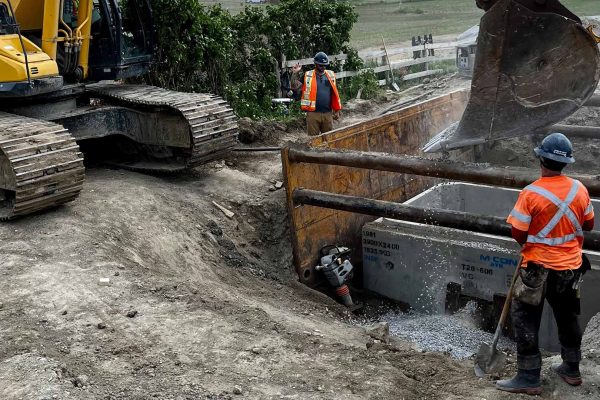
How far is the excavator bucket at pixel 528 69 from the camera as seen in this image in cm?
771

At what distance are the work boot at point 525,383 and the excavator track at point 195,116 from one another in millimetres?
5305

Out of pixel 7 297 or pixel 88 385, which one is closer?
pixel 88 385

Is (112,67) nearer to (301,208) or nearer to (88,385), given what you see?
(301,208)

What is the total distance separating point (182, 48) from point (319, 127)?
2.79 m

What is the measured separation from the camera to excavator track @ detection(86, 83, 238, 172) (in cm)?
975

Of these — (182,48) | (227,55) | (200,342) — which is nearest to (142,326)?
(200,342)

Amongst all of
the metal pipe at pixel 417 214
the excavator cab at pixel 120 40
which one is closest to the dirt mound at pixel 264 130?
the excavator cab at pixel 120 40

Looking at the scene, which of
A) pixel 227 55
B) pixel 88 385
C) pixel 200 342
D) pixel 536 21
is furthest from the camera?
pixel 227 55

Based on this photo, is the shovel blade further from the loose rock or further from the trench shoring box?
the trench shoring box

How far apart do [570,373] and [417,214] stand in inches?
97.5

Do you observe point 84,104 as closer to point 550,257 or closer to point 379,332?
point 379,332

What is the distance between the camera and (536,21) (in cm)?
779

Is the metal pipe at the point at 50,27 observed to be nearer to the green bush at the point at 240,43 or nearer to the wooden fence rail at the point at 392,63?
the green bush at the point at 240,43

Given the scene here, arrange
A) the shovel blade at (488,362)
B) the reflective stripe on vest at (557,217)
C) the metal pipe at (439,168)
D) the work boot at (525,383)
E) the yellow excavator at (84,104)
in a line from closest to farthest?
the reflective stripe on vest at (557,217) → the work boot at (525,383) → the shovel blade at (488,362) → the metal pipe at (439,168) → the yellow excavator at (84,104)
